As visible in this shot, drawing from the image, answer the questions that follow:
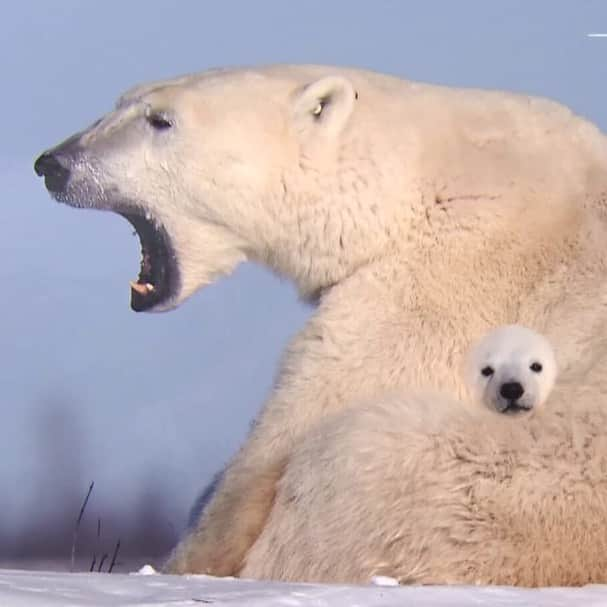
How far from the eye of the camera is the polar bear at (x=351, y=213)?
3754 mm

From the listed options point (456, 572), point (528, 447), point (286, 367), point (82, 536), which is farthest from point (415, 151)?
point (82, 536)

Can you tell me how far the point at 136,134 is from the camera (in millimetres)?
4180

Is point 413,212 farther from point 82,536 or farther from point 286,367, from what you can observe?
point 82,536

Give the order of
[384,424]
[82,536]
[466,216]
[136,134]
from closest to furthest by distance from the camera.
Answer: [384,424] → [466,216] → [136,134] → [82,536]

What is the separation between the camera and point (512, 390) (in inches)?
144

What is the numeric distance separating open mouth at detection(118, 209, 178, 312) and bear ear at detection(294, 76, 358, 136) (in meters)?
0.58

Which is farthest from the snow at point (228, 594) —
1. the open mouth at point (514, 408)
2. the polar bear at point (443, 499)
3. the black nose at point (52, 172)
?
the black nose at point (52, 172)

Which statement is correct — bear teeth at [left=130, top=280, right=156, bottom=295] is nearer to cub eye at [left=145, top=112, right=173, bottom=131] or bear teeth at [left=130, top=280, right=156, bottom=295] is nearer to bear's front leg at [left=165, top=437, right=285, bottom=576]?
cub eye at [left=145, top=112, right=173, bottom=131]

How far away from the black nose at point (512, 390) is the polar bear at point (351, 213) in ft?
0.41

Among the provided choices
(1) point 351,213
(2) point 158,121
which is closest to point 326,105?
(1) point 351,213

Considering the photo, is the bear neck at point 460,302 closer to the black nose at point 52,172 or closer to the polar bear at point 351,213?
the polar bear at point 351,213

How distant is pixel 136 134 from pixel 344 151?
589mm

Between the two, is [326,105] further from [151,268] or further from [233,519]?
[233,519]

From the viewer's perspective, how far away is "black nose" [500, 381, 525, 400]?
3650 millimetres
